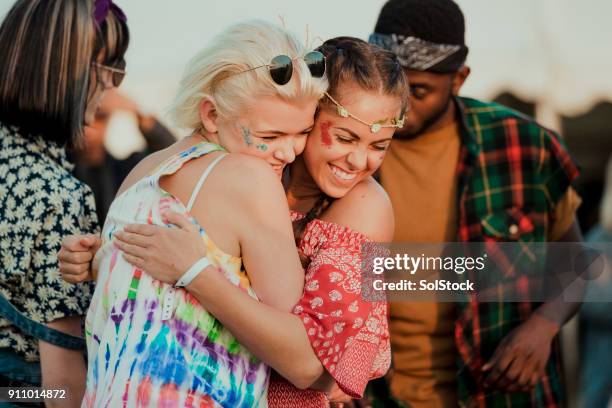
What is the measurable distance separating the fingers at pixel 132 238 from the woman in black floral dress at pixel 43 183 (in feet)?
1.60

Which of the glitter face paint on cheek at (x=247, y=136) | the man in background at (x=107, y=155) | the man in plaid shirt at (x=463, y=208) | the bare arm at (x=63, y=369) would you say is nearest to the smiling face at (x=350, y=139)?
the glitter face paint on cheek at (x=247, y=136)

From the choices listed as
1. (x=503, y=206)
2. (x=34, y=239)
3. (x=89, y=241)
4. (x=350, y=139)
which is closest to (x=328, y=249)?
(x=350, y=139)

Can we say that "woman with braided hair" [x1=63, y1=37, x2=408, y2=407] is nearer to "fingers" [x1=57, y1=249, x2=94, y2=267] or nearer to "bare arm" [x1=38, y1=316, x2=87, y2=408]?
"fingers" [x1=57, y1=249, x2=94, y2=267]

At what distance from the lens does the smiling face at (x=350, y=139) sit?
2.67 meters

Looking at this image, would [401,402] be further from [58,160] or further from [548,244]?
[58,160]

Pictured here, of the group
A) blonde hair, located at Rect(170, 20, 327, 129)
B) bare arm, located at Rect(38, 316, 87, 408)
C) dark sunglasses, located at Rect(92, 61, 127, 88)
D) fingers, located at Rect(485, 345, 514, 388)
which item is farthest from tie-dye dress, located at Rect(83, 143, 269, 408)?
fingers, located at Rect(485, 345, 514, 388)

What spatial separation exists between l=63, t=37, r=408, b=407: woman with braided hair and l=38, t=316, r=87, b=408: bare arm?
30 cm

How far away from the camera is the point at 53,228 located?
9.15 feet

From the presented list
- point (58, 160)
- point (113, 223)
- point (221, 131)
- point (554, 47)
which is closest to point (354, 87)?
point (221, 131)

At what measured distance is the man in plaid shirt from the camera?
3.94m

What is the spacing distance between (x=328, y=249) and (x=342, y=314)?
208mm

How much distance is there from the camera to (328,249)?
257 cm

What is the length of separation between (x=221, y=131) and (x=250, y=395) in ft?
2.25

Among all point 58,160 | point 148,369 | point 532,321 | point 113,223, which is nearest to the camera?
point 148,369
